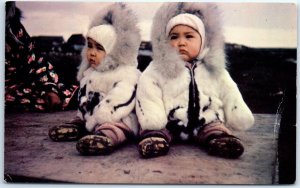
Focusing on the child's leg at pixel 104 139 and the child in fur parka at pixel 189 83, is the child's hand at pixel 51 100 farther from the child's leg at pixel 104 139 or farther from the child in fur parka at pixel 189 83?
the child in fur parka at pixel 189 83

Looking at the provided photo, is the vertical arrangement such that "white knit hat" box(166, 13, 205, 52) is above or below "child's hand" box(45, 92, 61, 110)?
above

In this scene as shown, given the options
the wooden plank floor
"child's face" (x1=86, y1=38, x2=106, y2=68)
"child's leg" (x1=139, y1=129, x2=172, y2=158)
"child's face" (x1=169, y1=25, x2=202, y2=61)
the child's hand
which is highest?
"child's face" (x1=169, y1=25, x2=202, y2=61)

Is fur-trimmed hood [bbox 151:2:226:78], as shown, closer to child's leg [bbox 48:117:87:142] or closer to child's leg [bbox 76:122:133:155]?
A: child's leg [bbox 76:122:133:155]

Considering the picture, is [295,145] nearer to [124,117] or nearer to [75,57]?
[124,117]

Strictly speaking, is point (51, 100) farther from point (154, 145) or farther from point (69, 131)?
point (154, 145)

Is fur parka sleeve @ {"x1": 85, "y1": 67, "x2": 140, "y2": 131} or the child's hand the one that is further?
the child's hand

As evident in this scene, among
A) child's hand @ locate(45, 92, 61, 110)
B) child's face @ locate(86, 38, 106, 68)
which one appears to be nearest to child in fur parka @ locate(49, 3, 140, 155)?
child's face @ locate(86, 38, 106, 68)
